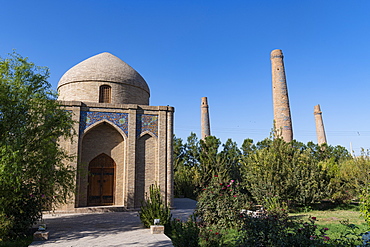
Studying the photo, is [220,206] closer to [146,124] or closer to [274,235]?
[274,235]

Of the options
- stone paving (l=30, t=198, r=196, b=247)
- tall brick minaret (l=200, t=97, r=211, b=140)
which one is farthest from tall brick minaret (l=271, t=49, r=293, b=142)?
tall brick minaret (l=200, t=97, r=211, b=140)

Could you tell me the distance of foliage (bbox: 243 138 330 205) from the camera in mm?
11656

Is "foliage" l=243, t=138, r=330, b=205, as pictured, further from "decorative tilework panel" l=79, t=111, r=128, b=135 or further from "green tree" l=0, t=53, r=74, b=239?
"green tree" l=0, t=53, r=74, b=239

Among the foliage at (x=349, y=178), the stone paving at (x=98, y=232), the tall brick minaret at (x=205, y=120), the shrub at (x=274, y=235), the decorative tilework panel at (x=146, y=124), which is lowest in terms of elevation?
the stone paving at (x=98, y=232)

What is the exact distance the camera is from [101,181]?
12.6 metres

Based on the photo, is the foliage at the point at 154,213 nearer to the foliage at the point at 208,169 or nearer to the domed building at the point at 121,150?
the domed building at the point at 121,150

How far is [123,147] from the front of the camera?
12750mm

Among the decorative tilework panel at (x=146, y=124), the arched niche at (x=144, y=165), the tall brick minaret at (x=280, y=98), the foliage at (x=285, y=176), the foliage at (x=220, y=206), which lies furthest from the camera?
the tall brick minaret at (x=280, y=98)

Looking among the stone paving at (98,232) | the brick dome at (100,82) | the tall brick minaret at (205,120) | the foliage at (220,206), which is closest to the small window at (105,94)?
the brick dome at (100,82)

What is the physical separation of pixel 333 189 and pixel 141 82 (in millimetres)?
10548

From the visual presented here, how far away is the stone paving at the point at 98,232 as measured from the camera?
6.48 meters

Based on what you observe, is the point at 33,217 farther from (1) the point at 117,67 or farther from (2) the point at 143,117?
(1) the point at 117,67

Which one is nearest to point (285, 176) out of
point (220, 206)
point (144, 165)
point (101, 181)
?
point (220, 206)

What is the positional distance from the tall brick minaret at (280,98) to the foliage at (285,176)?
12.4 feet
